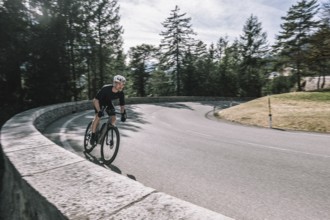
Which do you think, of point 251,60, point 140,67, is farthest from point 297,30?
point 140,67

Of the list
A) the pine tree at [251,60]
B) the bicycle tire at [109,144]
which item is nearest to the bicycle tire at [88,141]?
the bicycle tire at [109,144]

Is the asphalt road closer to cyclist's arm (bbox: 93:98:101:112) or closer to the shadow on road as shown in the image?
the shadow on road

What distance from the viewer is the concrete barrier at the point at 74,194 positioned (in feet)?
6.79

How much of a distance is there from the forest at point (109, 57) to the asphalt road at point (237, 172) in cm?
1648

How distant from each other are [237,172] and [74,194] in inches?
162

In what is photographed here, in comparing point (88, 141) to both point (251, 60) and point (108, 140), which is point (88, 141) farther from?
point (251, 60)

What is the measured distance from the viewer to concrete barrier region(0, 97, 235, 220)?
2.07 meters

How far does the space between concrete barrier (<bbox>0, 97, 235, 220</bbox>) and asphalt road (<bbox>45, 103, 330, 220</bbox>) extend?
1.90 meters

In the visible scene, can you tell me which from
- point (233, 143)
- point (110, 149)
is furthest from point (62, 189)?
point (233, 143)

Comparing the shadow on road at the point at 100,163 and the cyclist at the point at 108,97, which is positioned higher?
the cyclist at the point at 108,97

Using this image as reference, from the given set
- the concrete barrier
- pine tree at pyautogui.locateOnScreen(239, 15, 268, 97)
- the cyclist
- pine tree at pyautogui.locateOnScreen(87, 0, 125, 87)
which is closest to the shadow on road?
the cyclist

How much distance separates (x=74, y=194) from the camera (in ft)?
7.99

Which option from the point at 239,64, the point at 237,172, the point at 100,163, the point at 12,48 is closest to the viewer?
the point at 237,172

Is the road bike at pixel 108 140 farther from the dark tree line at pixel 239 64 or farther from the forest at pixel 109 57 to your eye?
the dark tree line at pixel 239 64
